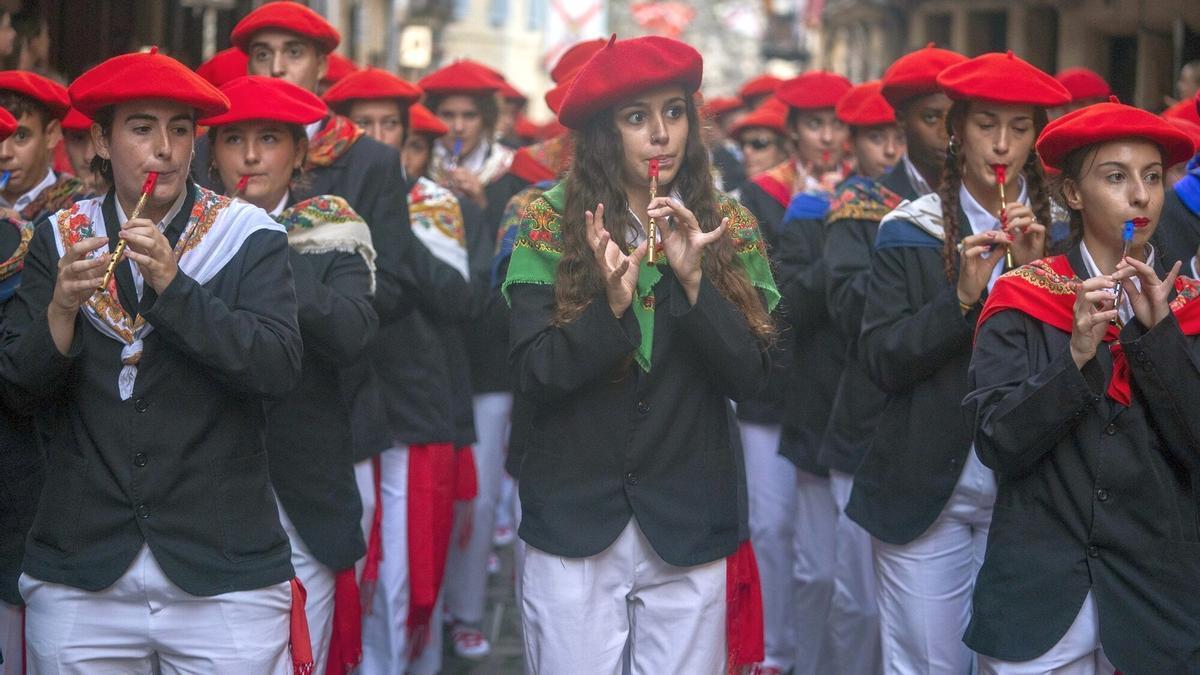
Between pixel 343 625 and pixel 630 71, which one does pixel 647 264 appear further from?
pixel 343 625

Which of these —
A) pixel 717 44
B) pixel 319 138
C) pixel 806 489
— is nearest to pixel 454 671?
pixel 806 489

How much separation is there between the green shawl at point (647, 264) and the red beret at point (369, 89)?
2744 millimetres

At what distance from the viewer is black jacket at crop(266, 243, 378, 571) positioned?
508cm

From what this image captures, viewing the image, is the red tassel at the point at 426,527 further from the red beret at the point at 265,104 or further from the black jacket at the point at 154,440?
the black jacket at the point at 154,440

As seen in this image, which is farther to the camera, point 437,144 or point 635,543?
point 437,144

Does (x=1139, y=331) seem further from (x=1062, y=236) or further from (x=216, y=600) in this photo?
(x=216, y=600)

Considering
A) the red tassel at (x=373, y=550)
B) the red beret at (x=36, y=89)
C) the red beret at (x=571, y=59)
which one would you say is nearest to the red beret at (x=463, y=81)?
the red beret at (x=571, y=59)

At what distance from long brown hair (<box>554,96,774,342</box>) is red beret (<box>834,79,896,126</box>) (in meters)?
2.40

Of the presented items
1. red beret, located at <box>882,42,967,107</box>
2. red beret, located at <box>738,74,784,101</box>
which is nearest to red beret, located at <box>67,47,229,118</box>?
red beret, located at <box>882,42,967,107</box>

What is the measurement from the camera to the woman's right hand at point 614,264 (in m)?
4.09

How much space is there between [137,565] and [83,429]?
14.0 inches

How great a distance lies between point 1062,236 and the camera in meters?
5.35

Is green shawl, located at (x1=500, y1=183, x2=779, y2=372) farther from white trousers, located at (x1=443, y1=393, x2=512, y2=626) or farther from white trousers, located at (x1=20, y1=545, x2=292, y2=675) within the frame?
white trousers, located at (x1=443, y1=393, x2=512, y2=626)

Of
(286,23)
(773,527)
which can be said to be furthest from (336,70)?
(773,527)
